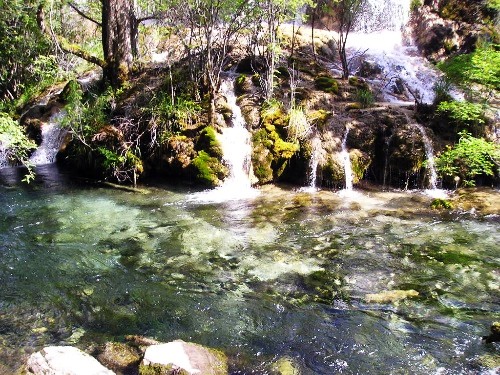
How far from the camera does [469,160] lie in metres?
11.1

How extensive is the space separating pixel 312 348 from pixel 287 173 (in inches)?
323

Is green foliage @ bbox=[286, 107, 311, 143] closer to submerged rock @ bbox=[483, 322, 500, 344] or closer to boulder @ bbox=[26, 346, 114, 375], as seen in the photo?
submerged rock @ bbox=[483, 322, 500, 344]

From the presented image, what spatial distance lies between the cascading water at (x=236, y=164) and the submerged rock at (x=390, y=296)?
5.85 metres

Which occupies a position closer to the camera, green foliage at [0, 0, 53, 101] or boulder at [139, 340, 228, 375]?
boulder at [139, 340, 228, 375]

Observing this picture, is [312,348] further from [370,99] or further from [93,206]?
[370,99]

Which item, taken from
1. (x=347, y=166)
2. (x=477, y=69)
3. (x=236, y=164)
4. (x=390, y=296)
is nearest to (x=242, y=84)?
(x=236, y=164)

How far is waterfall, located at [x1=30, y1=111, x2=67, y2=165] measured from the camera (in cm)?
1549

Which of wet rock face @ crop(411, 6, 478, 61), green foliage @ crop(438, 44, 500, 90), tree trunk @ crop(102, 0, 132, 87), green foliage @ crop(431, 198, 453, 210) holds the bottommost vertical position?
green foliage @ crop(431, 198, 453, 210)

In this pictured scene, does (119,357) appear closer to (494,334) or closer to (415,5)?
(494,334)

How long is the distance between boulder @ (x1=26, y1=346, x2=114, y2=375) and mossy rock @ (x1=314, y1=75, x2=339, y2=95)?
1282 centimetres

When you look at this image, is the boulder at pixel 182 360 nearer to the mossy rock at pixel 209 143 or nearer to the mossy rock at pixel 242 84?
the mossy rock at pixel 209 143

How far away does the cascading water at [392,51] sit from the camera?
17.5 meters

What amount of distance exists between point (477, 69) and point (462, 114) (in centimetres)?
129

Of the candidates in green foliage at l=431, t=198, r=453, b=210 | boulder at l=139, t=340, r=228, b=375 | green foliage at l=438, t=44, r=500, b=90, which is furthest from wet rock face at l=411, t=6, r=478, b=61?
boulder at l=139, t=340, r=228, b=375
